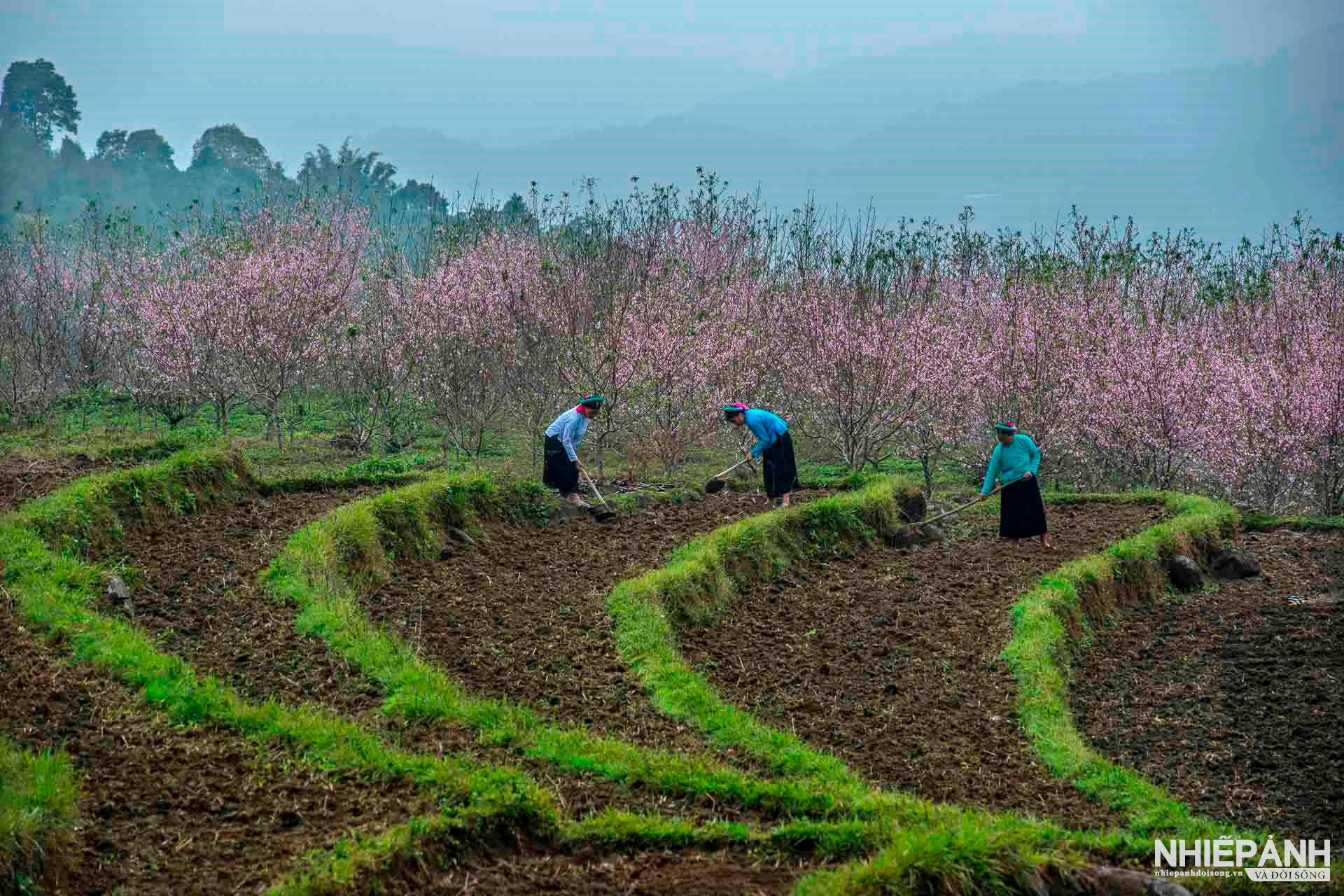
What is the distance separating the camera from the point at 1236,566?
15500 mm

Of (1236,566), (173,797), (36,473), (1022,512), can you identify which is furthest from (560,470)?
(173,797)

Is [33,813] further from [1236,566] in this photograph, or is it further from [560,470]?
[1236,566]

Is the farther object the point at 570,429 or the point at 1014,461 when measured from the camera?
the point at 570,429

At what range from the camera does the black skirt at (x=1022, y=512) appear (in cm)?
1617

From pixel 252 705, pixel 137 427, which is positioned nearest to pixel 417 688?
pixel 252 705

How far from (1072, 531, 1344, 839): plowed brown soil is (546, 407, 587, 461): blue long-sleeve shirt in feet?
23.6

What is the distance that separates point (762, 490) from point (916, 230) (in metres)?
12.4

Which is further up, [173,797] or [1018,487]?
[1018,487]

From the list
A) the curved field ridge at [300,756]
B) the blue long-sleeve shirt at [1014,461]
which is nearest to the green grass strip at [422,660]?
the curved field ridge at [300,756]

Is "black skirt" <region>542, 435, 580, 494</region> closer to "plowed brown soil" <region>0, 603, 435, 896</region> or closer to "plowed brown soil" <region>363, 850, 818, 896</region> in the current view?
"plowed brown soil" <region>0, 603, 435, 896</region>

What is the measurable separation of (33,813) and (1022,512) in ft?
43.0

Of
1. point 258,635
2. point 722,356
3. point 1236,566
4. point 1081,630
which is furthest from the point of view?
point 722,356

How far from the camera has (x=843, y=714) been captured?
31.8 feet

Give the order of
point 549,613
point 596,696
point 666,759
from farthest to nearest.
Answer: point 549,613 → point 596,696 → point 666,759
